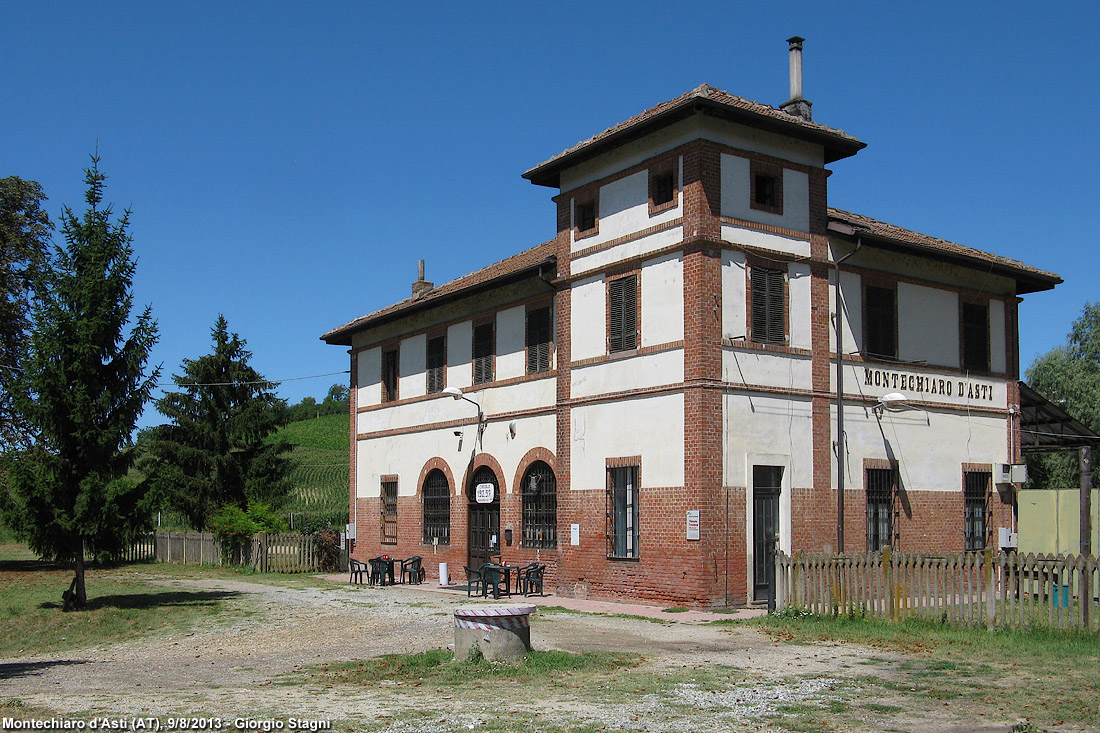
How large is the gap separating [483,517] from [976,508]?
1158cm

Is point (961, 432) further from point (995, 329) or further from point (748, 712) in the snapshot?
point (748, 712)

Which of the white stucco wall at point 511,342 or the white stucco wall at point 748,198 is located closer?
the white stucco wall at point 748,198

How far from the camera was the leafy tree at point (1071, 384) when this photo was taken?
144 feet

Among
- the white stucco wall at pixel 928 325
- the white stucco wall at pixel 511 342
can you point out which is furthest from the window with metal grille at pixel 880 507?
the white stucco wall at pixel 511 342

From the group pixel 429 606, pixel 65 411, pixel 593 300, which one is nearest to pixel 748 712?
pixel 429 606

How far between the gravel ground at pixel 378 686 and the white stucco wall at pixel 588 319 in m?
5.98

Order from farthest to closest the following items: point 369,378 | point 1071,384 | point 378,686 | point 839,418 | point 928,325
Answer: point 1071,384
point 369,378
point 928,325
point 839,418
point 378,686

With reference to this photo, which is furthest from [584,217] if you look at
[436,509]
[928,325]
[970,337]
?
[436,509]

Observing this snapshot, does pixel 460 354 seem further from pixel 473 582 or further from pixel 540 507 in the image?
pixel 473 582

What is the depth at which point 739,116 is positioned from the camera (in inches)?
747

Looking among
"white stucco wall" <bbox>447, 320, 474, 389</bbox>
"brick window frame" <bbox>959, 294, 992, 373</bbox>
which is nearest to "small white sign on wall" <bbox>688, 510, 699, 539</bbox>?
"brick window frame" <bbox>959, 294, 992, 373</bbox>

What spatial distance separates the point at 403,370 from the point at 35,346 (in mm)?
11323

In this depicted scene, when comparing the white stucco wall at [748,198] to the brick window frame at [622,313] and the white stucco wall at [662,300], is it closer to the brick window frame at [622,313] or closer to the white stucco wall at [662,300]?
the white stucco wall at [662,300]

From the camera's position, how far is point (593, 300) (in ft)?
70.0
